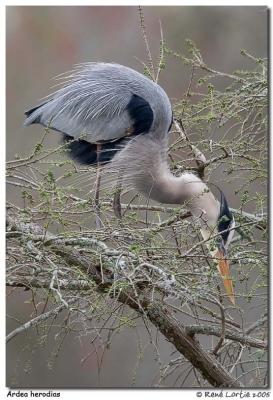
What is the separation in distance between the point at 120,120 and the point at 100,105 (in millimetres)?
89

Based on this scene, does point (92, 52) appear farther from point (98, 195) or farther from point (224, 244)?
point (224, 244)

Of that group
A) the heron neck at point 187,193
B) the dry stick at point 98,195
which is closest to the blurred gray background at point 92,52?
the dry stick at point 98,195

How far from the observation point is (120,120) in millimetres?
2740

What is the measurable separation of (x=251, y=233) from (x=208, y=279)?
1.50ft

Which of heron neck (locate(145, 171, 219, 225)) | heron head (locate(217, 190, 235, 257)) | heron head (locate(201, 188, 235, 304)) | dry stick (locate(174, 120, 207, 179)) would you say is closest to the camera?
heron head (locate(201, 188, 235, 304))

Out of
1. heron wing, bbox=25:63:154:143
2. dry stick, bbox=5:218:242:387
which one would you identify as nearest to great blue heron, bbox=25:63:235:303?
heron wing, bbox=25:63:154:143

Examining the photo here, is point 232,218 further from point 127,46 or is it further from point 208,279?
point 127,46

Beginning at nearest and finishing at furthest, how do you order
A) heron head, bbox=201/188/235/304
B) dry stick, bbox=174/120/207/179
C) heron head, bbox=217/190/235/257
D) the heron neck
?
heron head, bbox=201/188/235/304 < heron head, bbox=217/190/235/257 < dry stick, bbox=174/120/207/179 < the heron neck

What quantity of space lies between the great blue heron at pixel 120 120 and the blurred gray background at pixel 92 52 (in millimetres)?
73

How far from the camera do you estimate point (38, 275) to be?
1870 millimetres

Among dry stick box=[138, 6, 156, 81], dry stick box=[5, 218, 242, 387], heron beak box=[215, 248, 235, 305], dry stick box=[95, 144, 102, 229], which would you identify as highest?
dry stick box=[138, 6, 156, 81]

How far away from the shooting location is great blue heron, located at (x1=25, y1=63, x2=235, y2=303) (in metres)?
2.67

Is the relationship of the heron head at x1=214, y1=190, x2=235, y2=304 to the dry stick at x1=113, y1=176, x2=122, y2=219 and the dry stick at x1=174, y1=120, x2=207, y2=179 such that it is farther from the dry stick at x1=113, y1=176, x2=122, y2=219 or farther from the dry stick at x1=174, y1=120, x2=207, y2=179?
the dry stick at x1=113, y1=176, x2=122, y2=219

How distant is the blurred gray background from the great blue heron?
0.07 meters
